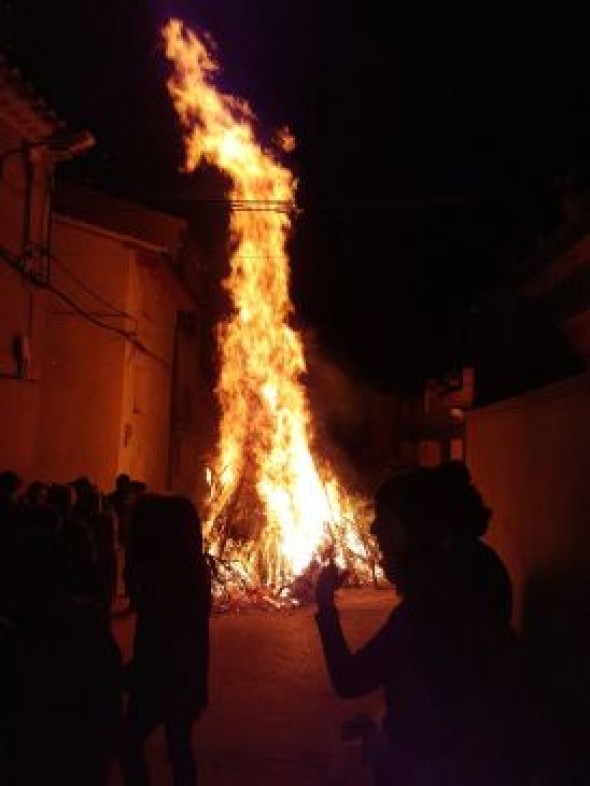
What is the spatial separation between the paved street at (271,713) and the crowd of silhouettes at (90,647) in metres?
0.89

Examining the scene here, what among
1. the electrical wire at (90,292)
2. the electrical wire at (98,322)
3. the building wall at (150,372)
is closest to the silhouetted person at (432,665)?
the electrical wire at (98,322)

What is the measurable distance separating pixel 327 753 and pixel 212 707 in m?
1.79

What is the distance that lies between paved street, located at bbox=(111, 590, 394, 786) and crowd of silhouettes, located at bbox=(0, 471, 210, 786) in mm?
891

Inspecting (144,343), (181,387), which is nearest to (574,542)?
(144,343)

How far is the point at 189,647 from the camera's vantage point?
529 cm

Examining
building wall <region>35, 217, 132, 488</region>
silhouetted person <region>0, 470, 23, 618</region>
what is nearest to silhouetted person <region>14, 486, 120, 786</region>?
silhouetted person <region>0, 470, 23, 618</region>

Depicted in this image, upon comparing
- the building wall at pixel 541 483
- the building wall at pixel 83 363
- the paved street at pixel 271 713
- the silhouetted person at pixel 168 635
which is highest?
the building wall at pixel 83 363

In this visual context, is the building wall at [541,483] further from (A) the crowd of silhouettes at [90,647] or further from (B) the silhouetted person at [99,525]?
(B) the silhouetted person at [99,525]

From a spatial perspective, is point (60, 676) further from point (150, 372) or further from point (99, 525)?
point (150, 372)

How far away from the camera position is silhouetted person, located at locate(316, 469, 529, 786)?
2668mm

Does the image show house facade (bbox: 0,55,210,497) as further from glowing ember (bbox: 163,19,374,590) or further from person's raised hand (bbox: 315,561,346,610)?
person's raised hand (bbox: 315,561,346,610)

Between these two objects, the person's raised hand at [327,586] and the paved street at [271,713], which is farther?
the paved street at [271,713]

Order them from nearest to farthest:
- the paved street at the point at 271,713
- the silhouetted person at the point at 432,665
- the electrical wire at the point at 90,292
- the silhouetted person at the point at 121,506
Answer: the silhouetted person at the point at 432,665, the paved street at the point at 271,713, the silhouetted person at the point at 121,506, the electrical wire at the point at 90,292

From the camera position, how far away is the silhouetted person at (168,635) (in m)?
5.14
